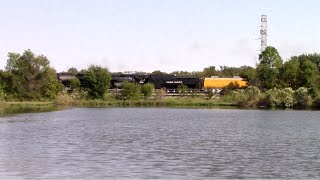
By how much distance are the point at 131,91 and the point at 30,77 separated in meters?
16.3

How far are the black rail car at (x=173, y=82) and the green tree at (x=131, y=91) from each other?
10.2 metres

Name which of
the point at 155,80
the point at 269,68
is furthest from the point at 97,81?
the point at 269,68

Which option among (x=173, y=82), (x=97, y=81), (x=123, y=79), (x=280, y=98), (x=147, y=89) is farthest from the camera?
(x=173, y=82)

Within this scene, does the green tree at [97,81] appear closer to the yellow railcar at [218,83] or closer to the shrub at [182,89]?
the shrub at [182,89]

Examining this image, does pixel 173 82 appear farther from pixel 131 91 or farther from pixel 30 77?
pixel 30 77

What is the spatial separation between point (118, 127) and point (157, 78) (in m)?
64.9

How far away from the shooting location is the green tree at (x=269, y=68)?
95.9m

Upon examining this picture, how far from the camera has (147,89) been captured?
9688 centimetres

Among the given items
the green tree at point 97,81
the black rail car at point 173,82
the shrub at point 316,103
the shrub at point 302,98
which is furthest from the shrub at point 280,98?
the green tree at point 97,81

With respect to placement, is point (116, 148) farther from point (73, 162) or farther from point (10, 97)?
point (10, 97)

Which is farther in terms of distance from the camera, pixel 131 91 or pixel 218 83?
pixel 218 83

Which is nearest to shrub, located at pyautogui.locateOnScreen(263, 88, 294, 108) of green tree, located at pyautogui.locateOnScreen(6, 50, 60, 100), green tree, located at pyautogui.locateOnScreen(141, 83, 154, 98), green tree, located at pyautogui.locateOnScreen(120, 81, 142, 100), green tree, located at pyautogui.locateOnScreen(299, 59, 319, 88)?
green tree, located at pyautogui.locateOnScreen(299, 59, 319, 88)

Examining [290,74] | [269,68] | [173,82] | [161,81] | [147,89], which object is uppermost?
[269,68]

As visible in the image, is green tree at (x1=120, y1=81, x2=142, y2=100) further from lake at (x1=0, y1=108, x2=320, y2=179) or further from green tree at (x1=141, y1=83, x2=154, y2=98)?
lake at (x1=0, y1=108, x2=320, y2=179)
